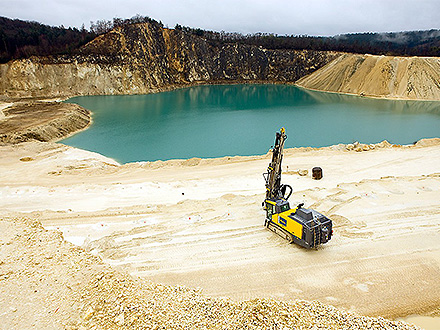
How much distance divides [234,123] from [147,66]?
29323 mm

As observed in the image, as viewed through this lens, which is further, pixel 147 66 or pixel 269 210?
pixel 147 66

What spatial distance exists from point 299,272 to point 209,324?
127 inches

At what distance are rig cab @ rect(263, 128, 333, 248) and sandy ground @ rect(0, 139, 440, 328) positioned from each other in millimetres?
392

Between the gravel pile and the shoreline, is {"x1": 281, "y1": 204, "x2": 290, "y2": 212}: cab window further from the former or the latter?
the gravel pile

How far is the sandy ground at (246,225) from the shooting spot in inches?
274

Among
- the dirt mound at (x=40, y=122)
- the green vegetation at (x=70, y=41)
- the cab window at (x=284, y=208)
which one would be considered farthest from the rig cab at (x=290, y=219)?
the green vegetation at (x=70, y=41)

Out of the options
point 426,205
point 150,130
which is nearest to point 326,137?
point 426,205

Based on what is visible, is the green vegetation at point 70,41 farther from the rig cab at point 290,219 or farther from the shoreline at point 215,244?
the rig cab at point 290,219

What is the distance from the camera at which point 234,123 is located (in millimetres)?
28938

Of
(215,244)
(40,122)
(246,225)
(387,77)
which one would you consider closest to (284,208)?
(246,225)

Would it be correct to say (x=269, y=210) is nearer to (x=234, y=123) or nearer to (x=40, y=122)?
(x=234, y=123)

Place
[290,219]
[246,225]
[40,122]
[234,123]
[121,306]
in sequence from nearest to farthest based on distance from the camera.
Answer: [121,306] < [290,219] < [246,225] < [40,122] < [234,123]

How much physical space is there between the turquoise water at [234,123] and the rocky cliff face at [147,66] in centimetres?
386

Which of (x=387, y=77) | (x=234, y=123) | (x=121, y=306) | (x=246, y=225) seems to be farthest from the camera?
(x=387, y=77)
